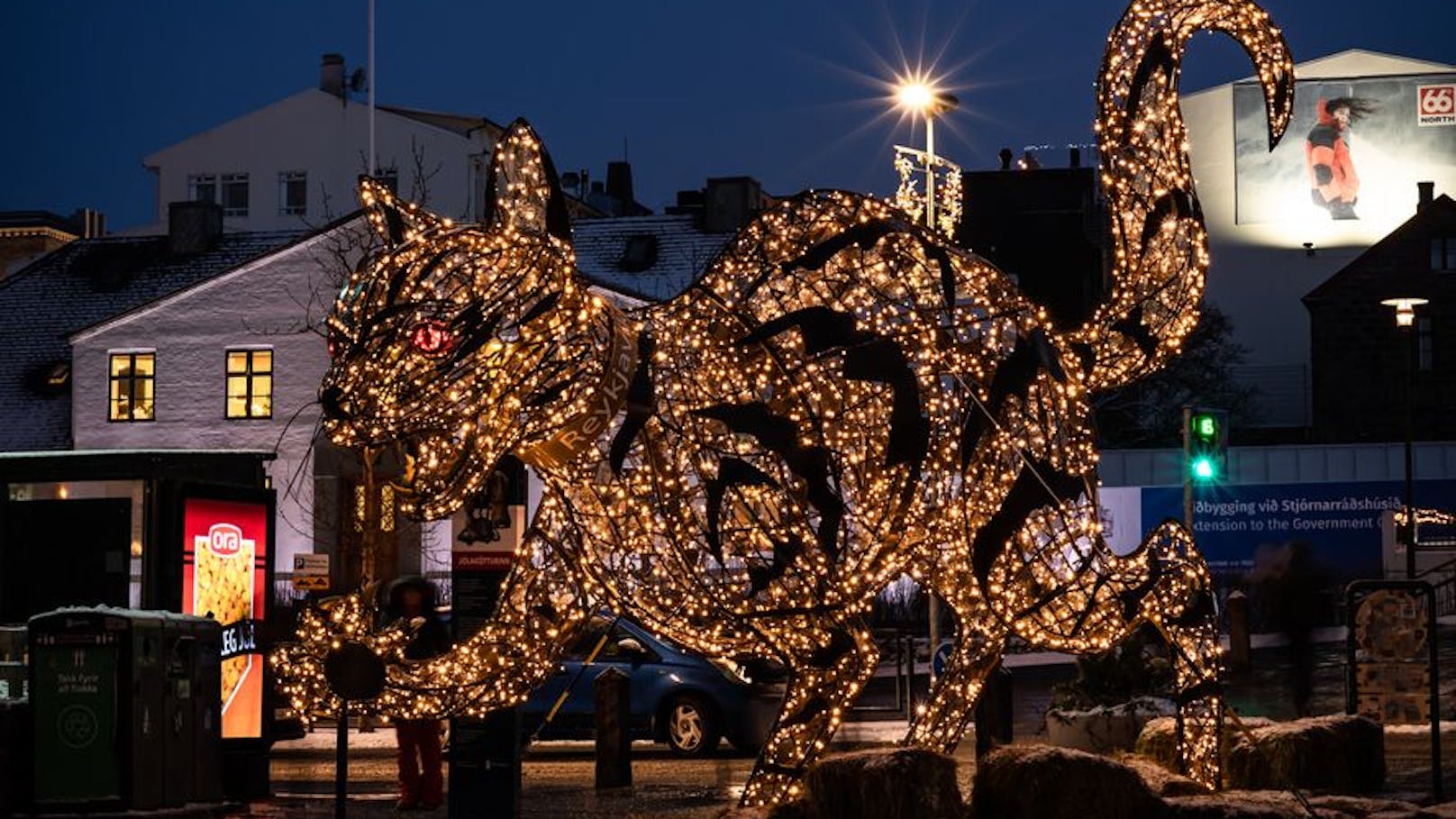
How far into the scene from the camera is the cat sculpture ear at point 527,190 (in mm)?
9250

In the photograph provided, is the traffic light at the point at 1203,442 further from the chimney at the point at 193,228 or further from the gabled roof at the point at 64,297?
the chimney at the point at 193,228

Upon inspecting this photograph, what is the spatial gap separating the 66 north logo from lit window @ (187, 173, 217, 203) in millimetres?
28810

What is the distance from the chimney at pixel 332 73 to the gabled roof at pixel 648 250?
11.2m

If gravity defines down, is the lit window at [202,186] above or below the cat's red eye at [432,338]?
above

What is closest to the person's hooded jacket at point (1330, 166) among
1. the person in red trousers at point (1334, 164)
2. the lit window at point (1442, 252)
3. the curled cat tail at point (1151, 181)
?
the person in red trousers at point (1334, 164)

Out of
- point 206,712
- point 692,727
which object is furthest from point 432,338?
point 692,727

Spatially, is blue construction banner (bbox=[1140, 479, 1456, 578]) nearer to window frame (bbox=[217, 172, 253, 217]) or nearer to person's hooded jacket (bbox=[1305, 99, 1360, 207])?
person's hooded jacket (bbox=[1305, 99, 1360, 207])

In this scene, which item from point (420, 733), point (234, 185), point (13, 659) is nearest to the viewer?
point (420, 733)

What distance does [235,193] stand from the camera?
5166cm

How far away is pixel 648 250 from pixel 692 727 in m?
23.1

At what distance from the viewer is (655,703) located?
60.8ft

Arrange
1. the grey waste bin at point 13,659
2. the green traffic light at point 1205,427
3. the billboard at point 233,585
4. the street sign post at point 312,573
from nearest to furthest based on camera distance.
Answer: the billboard at point 233,585
the grey waste bin at point 13,659
the green traffic light at point 1205,427
the street sign post at point 312,573

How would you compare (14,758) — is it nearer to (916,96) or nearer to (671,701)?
(671,701)

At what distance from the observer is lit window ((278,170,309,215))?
166 ft
